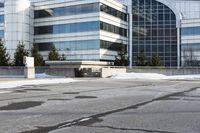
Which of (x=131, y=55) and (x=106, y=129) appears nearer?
(x=106, y=129)

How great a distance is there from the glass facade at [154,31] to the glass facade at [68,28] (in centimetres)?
1344

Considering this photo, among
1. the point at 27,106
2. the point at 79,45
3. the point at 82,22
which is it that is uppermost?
the point at 82,22

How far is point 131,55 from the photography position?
84812 millimetres

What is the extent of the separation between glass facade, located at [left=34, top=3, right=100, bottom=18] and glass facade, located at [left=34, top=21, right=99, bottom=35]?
245cm

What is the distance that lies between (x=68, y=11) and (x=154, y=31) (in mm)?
19861

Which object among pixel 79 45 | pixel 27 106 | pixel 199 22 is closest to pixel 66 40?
pixel 79 45

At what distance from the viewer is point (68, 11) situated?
79.7 m

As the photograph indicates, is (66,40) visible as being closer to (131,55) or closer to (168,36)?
(131,55)

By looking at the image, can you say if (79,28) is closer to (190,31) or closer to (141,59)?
(141,59)

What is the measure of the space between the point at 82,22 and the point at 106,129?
226 feet

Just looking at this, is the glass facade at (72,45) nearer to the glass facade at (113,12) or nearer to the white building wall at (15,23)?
the white building wall at (15,23)

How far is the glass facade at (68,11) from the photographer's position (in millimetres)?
76062

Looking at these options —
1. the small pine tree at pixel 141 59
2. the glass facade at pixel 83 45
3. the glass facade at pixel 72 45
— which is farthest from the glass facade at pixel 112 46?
the small pine tree at pixel 141 59

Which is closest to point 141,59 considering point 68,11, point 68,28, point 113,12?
point 113,12
